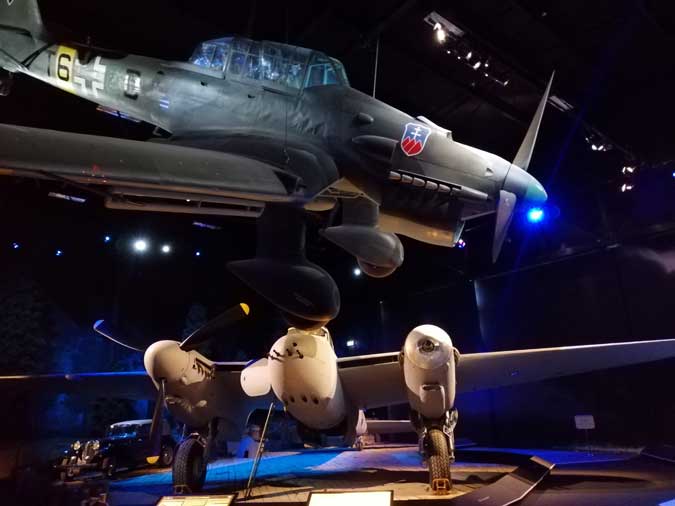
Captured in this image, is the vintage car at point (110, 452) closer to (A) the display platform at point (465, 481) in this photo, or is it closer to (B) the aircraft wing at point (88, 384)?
(A) the display platform at point (465, 481)

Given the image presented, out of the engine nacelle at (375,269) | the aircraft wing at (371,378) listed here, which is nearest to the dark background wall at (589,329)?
the aircraft wing at (371,378)

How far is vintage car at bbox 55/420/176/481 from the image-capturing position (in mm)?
9117

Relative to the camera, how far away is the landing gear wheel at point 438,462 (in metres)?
5.84

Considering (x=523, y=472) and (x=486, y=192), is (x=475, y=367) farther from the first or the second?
(x=486, y=192)

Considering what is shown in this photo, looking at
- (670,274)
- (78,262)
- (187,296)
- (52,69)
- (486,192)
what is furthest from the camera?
(187,296)

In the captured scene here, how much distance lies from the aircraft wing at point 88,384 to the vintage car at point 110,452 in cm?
104

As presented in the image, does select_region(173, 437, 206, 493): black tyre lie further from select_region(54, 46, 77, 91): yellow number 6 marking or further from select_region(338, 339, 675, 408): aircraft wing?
select_region(54, 46, 77, 91): yellow number 6 marking

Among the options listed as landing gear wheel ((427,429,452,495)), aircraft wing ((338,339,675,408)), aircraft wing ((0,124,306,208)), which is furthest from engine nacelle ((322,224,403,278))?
landing gear wheel ((427,429,452,495))

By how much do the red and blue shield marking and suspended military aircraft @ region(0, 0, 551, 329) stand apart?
0.04ft

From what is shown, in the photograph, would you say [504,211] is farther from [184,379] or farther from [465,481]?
[184,379]

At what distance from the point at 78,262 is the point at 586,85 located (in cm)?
1559

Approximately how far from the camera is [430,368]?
19.3ft

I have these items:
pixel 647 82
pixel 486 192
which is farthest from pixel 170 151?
pixel 647 82

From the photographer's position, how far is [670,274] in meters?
11.2
